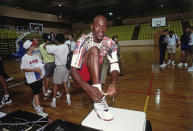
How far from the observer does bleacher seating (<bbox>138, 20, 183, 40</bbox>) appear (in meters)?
13.9

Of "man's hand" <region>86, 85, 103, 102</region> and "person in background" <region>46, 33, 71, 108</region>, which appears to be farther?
"person in background" <region>46, 33, 71, 108</region>

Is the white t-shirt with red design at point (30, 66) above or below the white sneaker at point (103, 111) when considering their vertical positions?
above

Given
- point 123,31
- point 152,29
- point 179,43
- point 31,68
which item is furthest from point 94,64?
point 123,31

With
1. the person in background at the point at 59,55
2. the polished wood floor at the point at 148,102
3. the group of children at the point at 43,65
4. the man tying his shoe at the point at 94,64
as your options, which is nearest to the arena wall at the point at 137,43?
the polished wood floor at the point at 148,102

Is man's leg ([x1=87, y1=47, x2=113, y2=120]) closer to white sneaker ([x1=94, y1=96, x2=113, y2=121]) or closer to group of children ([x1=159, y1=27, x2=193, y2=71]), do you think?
white sneaker ([x1=94, y1=96, x2=113, y2=121])

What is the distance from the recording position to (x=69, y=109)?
238cm

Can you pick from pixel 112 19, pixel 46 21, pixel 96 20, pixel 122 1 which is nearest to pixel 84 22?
pixel 112 19

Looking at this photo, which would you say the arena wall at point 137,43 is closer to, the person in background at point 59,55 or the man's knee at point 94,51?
the person in background at point 59,55

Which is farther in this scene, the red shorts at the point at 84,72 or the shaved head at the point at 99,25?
the red shorts at the point at 84,72

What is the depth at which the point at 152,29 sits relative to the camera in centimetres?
1518

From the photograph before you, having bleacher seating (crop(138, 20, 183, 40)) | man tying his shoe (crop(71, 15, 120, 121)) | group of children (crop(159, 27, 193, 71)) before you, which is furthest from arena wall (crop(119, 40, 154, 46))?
man tying his shoe (crop(71, 15, 120, 121))

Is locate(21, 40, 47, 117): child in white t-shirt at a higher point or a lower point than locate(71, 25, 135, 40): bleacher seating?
lower

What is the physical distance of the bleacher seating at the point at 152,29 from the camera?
13867 mm

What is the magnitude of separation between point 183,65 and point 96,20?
527cm
